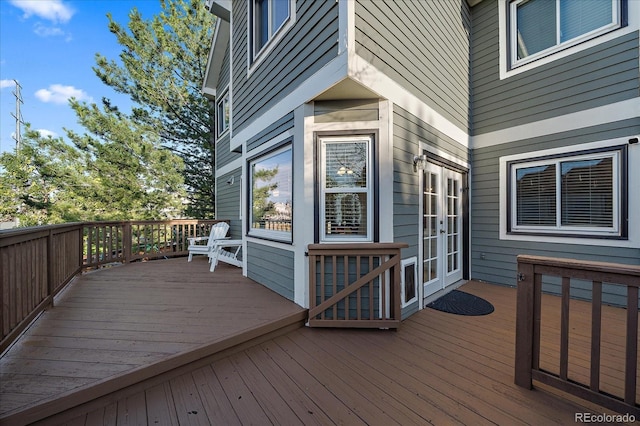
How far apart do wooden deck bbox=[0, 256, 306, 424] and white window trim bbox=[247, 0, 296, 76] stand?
3439mm

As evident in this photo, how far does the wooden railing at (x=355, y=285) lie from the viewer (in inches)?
109

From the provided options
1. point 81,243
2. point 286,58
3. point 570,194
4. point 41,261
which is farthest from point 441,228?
point 81,243

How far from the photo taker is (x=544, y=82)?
4133 mm

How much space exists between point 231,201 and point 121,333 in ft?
17.3

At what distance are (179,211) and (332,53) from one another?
357 inches

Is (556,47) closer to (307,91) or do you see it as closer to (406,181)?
(406,181)

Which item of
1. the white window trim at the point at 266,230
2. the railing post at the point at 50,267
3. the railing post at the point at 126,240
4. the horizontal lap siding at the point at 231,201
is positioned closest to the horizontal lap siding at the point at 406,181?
the white window trim at the point at 266,230

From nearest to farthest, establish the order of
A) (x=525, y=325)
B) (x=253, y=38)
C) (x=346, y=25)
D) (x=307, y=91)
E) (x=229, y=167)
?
(x=525, y=325) < (x=346, y=25) < (x=307, y=91) < (x=253, y=38) < (x=229, y=167)

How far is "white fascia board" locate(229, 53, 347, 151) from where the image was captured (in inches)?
99.7

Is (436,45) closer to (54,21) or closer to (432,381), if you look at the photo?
(432,381)

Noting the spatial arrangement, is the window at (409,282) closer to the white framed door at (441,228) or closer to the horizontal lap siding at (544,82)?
the white framed door at (441,228)

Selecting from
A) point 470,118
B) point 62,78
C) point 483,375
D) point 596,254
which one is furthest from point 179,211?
point 62,78

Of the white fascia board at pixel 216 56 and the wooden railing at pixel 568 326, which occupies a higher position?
the white fascia board at pixel 216 56

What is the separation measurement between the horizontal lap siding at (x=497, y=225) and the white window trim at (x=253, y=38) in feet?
12.7
